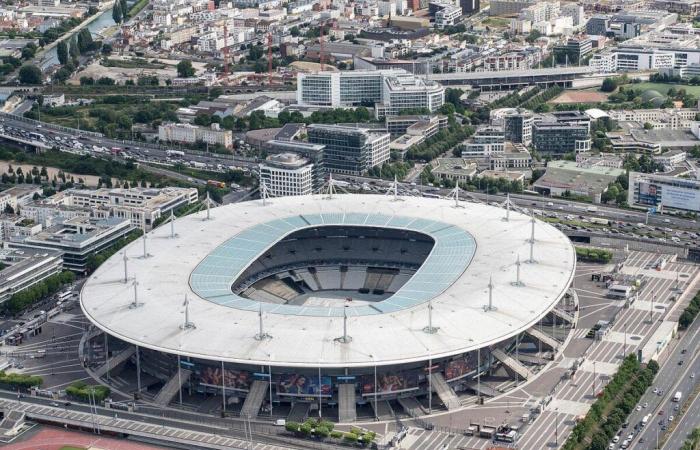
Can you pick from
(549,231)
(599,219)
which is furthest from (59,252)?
(599,219)

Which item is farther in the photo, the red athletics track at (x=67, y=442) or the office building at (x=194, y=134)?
the office building at (x=194, y=134)

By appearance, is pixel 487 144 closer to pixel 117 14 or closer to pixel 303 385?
pixel 303 385

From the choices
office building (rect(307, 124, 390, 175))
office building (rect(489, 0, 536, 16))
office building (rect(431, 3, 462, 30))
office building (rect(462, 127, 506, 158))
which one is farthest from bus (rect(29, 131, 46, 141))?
office building (rect(489, 0, 536, 16))

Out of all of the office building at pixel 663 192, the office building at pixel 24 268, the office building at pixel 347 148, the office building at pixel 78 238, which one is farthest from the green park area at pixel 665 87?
the office building at pixel 24 268

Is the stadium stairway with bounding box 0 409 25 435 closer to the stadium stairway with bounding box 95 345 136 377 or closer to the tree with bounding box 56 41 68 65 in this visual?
the stadium stairway with bounding box 95 345 136 377

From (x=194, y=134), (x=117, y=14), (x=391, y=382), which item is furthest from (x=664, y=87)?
(x=391, y=382)

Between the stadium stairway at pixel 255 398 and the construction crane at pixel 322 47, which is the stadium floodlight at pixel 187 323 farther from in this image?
the construction crane at pixel 322 47
